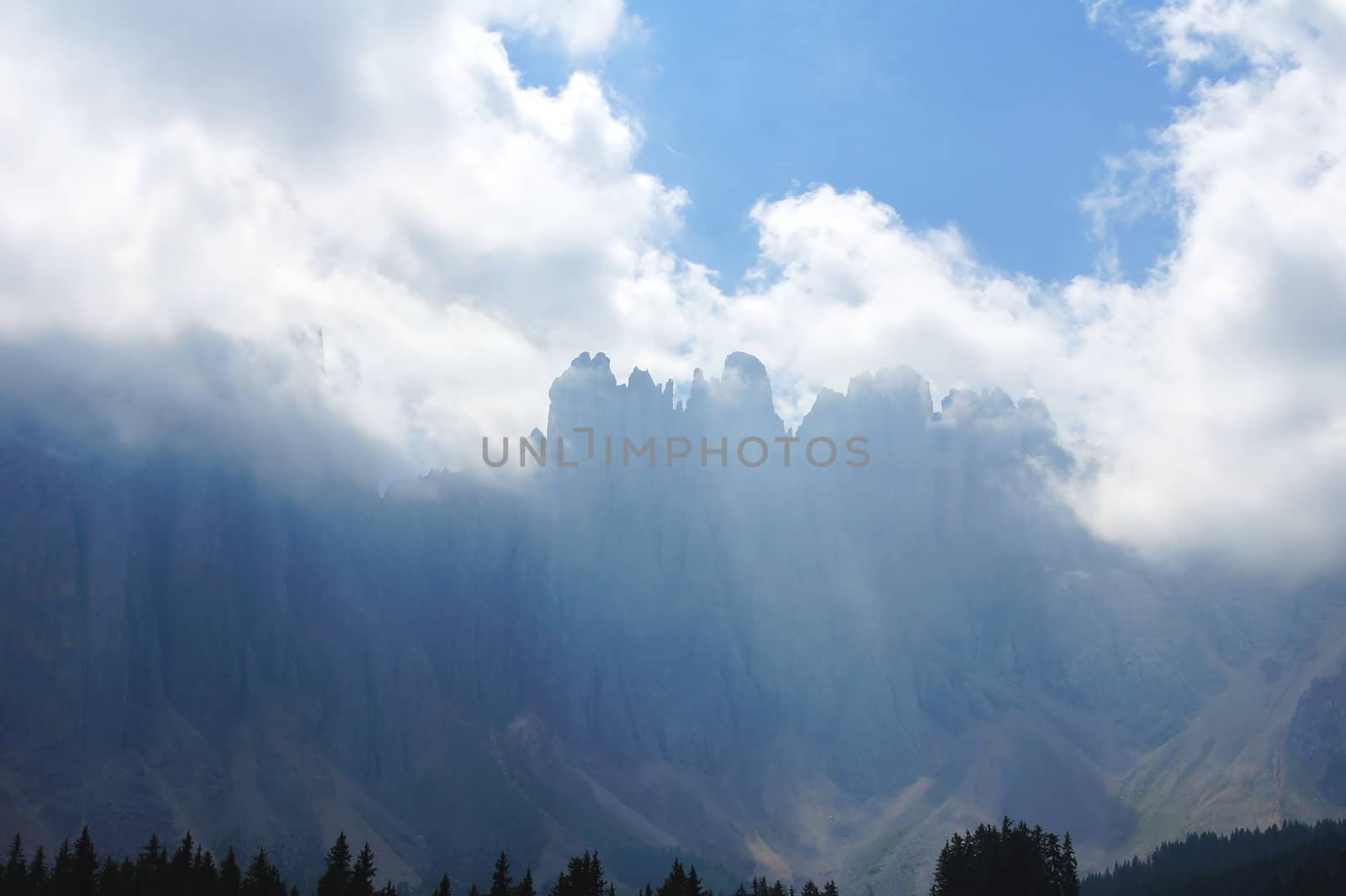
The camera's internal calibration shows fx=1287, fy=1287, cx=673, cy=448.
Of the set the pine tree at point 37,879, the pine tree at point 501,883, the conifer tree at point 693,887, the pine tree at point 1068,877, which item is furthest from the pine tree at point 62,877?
the pine tree at point 1068,877

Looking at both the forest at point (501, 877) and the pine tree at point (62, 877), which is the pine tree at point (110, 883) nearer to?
the forest at point (501, 877)

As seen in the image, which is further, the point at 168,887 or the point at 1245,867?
the point at 1245,867

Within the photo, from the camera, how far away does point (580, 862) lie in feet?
322

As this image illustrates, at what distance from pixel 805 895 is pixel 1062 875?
39826 millimetres

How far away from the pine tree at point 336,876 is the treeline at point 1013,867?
5758 cm

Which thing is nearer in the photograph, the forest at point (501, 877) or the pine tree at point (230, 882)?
the forest at point (501, 877)

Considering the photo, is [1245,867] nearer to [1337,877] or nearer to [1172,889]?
[1172,889]

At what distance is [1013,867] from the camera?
120 m

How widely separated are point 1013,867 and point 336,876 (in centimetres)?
6100

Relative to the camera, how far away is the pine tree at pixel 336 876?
10425cm

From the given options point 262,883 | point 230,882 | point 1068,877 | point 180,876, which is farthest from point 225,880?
point 1068,877

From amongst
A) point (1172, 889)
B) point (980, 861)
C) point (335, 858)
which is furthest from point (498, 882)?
point (1172, 889)

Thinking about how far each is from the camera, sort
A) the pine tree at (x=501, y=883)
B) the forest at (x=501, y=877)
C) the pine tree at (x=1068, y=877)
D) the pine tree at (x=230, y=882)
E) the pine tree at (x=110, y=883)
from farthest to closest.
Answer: the pine tree at (x=1068, y=877), the pine tree at (x=110, y=883), the pine tree at (x=230, y=882), the forest at (x=501, y=877), the pine tree at (x=501, y=883)

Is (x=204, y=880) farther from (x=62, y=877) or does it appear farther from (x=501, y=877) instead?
(x=501, y=877)
